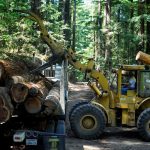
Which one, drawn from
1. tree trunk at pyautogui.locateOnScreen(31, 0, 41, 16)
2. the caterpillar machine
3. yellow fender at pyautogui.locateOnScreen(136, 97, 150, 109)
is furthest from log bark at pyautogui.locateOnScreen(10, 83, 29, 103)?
tree trunk at pyautogui.locateOnScreen(31, 0, 41, 16)

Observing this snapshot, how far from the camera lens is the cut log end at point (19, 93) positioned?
6.57 m

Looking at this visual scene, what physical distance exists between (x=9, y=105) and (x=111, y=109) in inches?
323

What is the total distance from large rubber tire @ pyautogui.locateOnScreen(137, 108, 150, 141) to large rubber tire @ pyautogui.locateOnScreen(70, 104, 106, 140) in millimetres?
1146

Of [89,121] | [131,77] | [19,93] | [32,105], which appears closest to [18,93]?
[19,93]

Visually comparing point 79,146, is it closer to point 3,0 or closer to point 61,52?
point 61,52

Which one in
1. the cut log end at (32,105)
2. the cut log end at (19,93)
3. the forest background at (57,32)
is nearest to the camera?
the cut log end at (19,93)

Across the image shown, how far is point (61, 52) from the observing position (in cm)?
1406

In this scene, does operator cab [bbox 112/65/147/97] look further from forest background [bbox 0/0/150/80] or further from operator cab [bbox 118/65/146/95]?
forest background [bbox 0/0/150/80]

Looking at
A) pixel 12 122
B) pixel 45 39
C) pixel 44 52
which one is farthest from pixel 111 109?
pixel 44 52

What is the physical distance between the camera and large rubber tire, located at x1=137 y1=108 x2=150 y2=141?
1345 centimetres

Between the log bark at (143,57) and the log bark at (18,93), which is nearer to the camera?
the log bark at (18,93)

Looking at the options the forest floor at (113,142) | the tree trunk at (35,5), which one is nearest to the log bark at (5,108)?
the forest floor at (113,142)

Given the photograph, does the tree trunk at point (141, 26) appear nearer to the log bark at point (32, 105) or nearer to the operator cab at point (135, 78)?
the operator cab at point (135, 78)

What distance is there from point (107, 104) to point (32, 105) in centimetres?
780
